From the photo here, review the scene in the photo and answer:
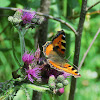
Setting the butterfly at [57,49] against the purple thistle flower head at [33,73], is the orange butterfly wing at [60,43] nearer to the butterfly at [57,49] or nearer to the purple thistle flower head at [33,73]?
the butterfly at [57,49]

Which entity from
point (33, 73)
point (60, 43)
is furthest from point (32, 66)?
point (60, 43)

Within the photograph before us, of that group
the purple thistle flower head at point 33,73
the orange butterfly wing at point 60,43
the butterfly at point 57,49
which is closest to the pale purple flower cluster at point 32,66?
the purple thistle flower head at point 33,73

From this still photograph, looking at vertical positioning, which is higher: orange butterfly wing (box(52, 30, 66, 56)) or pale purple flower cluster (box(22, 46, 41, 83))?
orange butterfly wing (box(52, 30, 66, 56))

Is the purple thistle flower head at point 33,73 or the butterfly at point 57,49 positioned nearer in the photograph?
the purple thistle flower head at point 33,73

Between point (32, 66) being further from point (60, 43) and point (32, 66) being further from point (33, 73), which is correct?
point (60, 43)

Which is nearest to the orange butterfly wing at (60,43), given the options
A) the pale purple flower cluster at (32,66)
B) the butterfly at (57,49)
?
the butterfly at (57,49)

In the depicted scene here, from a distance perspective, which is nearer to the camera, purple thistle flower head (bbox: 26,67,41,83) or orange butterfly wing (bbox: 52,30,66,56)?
purple thistle flower head (bbox: 26,67,41,83)

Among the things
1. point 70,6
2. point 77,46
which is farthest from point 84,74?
point 77,46

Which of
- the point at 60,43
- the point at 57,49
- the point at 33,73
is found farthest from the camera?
the point at 57,49

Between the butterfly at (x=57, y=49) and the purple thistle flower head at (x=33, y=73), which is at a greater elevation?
the butterfly at (x=57, y=49)

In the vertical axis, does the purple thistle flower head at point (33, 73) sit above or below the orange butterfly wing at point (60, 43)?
below

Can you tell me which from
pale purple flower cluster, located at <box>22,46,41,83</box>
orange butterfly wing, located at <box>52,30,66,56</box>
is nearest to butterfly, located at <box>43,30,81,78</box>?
orange butterfly wing, located at <box>52,30,66,56</box>

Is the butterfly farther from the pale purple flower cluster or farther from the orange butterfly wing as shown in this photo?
the pale purple flower cluster
